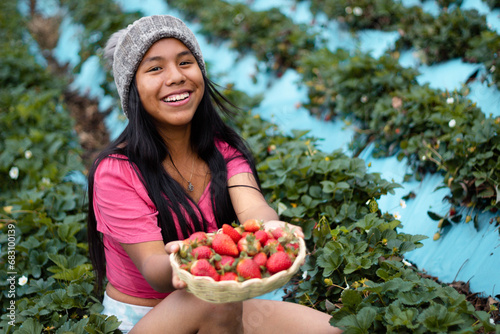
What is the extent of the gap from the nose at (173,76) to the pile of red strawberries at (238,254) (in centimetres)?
69

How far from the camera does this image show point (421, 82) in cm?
346

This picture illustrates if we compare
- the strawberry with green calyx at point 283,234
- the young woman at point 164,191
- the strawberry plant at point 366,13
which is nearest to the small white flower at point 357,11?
the strawberry plant at point 366,13

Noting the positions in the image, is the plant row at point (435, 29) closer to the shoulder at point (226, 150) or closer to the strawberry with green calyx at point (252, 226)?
the shoulder at point (226, 150)

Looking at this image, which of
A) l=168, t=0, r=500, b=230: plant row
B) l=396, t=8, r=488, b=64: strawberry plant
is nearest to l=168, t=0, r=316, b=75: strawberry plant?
l=168, t=0, r=500, b=230: plant row

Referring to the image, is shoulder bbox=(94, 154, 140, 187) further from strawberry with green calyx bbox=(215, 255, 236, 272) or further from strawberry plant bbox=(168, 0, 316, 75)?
strawberry plant bbox=(168, 0, 316, 75)

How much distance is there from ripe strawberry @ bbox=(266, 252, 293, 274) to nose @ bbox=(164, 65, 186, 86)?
87 centimetres

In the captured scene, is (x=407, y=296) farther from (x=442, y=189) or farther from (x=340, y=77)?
(x=340, y=77)

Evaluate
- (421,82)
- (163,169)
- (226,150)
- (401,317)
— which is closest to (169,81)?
(163,169)

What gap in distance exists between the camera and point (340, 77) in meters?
3.64

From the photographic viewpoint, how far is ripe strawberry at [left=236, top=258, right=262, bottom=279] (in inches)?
53.2

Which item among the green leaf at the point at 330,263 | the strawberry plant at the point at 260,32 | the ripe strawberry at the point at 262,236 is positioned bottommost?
the green leaf at the point at 330,263

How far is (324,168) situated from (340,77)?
53.1 inches

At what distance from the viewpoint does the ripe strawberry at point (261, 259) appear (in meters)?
1.41

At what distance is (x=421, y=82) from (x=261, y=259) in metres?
2.56
